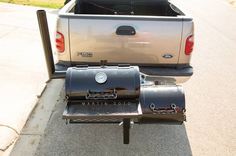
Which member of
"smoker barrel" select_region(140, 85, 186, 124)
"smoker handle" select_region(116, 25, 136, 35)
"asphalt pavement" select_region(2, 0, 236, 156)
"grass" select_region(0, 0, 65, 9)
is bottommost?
"asphalt pavement" select_region(2, 0, 236, 156)

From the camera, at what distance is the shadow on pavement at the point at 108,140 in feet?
12.7

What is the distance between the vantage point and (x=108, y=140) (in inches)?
161

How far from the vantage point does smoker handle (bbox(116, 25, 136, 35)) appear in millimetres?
3947

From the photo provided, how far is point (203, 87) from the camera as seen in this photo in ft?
19.9

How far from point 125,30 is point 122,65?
554 millimetres

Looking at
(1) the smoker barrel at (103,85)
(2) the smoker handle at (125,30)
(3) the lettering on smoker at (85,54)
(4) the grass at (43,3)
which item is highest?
(2) the smoker handle at (125,30)

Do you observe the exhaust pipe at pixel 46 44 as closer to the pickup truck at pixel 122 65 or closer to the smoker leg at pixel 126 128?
the pickup truck at pixel 122 65

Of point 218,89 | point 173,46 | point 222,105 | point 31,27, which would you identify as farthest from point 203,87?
point 31,27

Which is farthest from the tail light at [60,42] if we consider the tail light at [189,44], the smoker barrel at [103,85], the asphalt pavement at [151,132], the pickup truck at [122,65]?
the tail light at [189,44]

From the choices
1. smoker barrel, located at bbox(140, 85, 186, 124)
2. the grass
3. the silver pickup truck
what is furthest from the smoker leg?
the grass

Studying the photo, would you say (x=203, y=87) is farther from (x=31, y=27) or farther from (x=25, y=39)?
(x=31, y=27)

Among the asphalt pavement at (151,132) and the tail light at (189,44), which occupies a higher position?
the tail light at (189,44)

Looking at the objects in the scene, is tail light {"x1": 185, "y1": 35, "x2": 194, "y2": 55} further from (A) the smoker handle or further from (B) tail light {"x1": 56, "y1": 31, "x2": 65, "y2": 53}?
(B) tail light {"x1": 56, "y1": 31, "x2": 65, "y2": 53}

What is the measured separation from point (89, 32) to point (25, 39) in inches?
203
